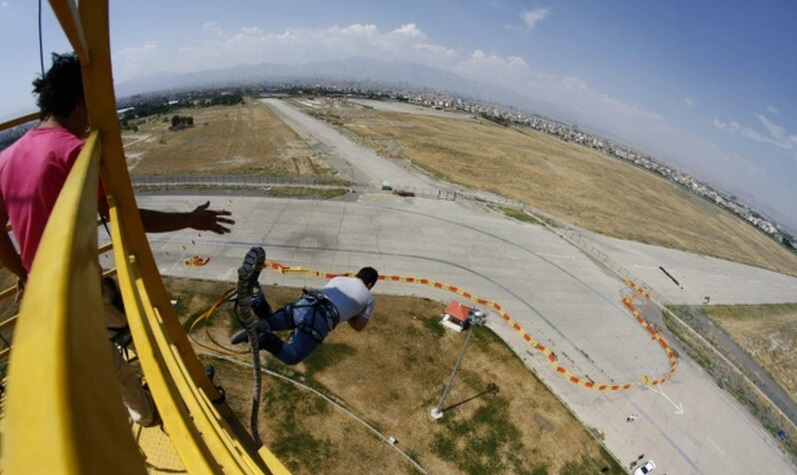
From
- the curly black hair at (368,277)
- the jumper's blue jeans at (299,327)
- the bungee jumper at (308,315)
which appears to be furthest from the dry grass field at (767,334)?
the jumper's blue jeans at (299,327)

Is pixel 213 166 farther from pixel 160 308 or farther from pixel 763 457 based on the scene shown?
pixel 763 457

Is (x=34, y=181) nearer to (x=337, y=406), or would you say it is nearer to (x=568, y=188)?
(x=337, y=406)

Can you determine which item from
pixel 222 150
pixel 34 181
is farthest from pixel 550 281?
pixel 222 150

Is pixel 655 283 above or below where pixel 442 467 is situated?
above

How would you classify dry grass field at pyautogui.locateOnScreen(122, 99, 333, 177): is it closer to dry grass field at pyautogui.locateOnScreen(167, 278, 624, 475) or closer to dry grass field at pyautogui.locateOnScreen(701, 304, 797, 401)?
dry grass field at pyautogui.locateOnScreen(167, 278, 624, 475)

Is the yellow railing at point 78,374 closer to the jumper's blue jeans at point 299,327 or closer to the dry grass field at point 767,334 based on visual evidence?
the jumper's blue jeans at point 299,327

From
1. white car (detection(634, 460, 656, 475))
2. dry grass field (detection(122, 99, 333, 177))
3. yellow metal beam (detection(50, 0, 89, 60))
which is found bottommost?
white car (detection(634, 460, 656, 475))

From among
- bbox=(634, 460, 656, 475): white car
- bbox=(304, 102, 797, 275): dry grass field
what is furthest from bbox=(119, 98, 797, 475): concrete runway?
bbox=(304, 102, 797, 275): dry grass field

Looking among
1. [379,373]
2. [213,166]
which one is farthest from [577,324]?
[213,166]

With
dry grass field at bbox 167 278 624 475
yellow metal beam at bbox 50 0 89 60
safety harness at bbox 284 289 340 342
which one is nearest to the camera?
yellow metal beam at bbox 50 0 89 60
